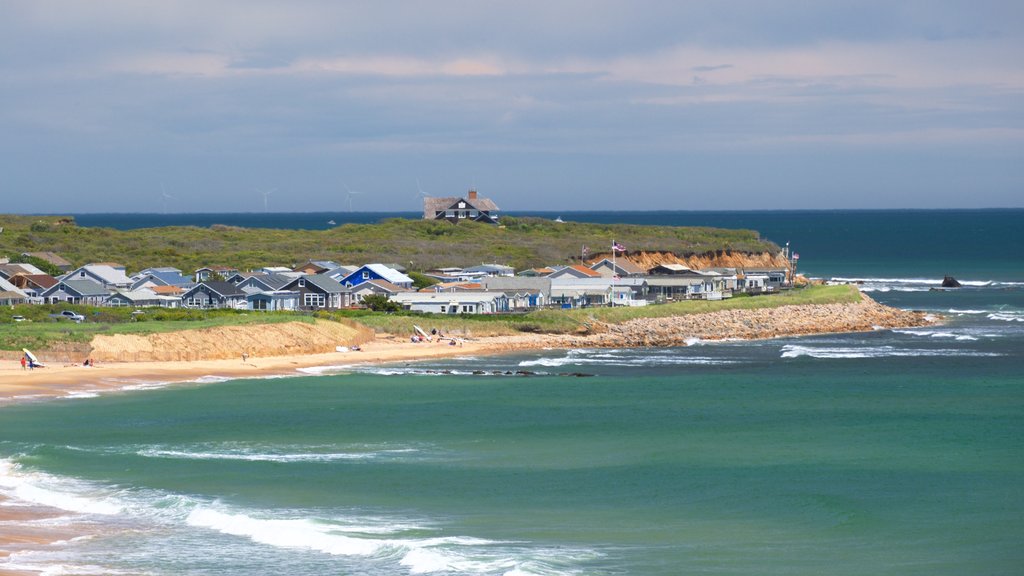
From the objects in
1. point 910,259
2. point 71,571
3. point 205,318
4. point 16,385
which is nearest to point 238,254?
point 205,318

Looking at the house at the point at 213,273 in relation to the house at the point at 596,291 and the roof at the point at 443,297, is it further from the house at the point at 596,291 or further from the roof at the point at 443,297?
the house at the point at 596,291

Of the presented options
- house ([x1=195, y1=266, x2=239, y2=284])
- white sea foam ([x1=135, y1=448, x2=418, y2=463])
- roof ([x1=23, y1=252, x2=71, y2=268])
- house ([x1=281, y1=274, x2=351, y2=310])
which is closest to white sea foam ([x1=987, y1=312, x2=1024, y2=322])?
house ([x1=281, y1=274, x2=351, y2=310])

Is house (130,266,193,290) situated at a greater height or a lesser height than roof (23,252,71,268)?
lesser

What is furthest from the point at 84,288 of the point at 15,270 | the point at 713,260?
the point at 713,260

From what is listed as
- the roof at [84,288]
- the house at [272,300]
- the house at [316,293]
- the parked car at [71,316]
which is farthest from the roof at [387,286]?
the parked car at [71,316]

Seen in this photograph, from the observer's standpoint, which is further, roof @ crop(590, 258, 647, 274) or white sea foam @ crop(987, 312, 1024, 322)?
roof @ crop(590, 258, 647, 274)

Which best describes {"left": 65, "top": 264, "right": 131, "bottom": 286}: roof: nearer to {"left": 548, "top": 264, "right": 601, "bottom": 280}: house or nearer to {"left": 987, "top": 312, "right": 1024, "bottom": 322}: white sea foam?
{"left": 548, "top": 264, "right": 601, "bottom": 280}: house

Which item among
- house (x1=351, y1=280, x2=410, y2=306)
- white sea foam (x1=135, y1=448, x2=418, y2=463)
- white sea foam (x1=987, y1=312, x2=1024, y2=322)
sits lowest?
white sea foam (x1=135, y1=448, x2=418, y2=463)

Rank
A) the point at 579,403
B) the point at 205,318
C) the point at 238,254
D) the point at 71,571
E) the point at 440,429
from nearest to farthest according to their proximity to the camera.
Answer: the point at 71,571
the point at 440,429
the point at 579,403
the point at 205,318
the point at 238,254

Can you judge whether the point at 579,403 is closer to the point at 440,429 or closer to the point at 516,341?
the point at 440,429
